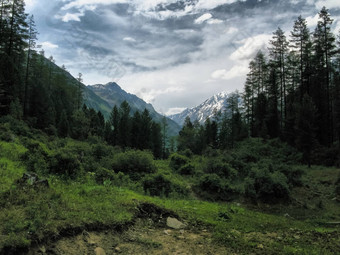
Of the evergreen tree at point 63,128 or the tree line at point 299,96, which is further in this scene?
the evergreen tree at point 63,128

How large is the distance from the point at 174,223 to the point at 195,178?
12697 mm

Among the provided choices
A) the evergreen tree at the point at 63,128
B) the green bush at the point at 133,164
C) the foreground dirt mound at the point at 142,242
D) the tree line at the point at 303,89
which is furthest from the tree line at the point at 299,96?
the evergreen tree at the point at 63,128

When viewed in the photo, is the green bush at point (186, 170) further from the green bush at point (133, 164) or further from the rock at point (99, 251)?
the rock at point (99, 251)

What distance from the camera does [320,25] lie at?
113ft

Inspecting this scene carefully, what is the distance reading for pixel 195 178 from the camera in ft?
65.2

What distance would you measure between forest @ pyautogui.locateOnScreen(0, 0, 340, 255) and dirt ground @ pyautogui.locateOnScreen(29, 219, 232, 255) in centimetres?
6

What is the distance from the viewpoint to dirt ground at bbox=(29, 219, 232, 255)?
16.8ft

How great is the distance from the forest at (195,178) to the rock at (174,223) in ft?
1.05

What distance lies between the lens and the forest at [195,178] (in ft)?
19.9

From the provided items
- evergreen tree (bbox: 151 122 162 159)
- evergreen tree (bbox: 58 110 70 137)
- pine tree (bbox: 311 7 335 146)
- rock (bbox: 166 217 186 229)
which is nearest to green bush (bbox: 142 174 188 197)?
rock (bbox: 166 217 186 229)

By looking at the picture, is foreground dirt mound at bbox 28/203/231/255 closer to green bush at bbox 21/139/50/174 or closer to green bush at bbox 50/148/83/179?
green bush at bbox 50/148/83/179

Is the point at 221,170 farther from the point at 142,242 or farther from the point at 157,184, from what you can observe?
the point at 142,242

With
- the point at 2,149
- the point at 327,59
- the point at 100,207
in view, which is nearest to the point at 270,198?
the point at 100,207

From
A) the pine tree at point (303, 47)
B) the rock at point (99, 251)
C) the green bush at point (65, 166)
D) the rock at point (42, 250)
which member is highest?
the pine tree at point (303, 47)
